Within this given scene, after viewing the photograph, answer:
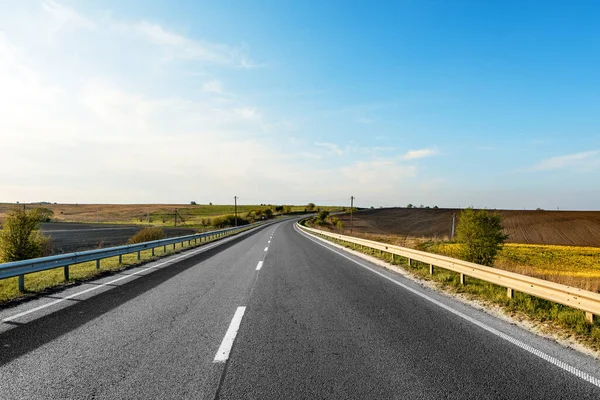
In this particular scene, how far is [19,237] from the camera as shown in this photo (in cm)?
1563

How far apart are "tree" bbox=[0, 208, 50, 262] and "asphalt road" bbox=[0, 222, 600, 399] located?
11.3 metres

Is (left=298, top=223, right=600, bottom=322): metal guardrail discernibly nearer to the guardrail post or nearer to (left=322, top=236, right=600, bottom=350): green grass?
the guardrail post

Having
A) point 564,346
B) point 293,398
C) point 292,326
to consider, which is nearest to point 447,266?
point 564,346

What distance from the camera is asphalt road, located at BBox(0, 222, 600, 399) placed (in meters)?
3.23

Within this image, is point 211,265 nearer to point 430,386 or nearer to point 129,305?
point 129,305

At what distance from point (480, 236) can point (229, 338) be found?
19669 millimetres

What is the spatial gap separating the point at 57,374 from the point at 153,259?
1146 cm

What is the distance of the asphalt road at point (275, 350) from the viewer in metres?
3.23

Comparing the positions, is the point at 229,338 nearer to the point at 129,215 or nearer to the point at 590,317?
the point at 590,317

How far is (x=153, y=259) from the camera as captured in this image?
47.2 feet

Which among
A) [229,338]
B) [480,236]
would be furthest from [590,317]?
[480,236]

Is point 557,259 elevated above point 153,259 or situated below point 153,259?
below

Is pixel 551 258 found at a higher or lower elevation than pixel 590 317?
lower

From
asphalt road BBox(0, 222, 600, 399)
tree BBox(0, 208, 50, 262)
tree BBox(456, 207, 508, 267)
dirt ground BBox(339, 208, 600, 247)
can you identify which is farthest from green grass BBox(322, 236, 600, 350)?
dirt ground BBox(339, 208, 600, 247)
